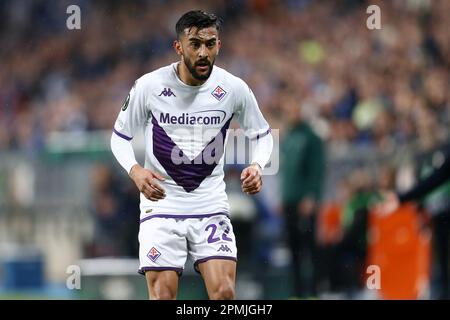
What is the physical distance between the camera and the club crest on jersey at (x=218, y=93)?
291 inches

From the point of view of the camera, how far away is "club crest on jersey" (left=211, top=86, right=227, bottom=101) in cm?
740

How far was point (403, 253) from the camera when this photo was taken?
38.6 ft

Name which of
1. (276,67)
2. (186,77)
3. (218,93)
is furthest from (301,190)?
(186,77)

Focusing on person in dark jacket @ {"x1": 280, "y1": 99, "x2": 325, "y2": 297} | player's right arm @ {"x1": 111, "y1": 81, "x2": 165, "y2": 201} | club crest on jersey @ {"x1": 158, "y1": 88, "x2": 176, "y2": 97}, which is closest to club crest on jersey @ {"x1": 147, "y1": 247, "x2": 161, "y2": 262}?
player's right arm @ {"x1": 111, "y1": 81, "x2": 165, "y2": 201}

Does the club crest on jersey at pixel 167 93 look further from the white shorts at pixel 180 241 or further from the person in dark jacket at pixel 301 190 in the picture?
the person in dark jacket at pixel 301 190

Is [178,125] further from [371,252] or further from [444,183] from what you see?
[371,252]

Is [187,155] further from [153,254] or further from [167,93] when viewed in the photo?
[153,254]

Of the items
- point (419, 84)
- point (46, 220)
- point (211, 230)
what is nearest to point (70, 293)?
point (46, 220)

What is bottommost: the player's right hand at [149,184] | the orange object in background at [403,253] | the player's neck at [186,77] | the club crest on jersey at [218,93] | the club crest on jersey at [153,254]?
the orange object in background at [403,253]

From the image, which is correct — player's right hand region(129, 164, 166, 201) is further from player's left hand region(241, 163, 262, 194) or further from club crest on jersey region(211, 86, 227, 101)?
club crest on jersey region(211, 86, 227, 101)

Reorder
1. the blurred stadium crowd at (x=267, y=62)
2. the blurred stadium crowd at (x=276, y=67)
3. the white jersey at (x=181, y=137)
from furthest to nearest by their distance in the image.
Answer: the blurred stadium crowd at (x=267, y=62)
the blurred stadium crowd at (x=276, y=67)
the white jersey at (x=181, y=137)

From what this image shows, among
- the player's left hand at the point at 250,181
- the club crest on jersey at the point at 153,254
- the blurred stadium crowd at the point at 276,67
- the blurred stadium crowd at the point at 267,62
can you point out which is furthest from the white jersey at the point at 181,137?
the blurred stadium crowd at the point at 267,62

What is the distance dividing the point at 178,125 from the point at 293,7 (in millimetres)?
9034

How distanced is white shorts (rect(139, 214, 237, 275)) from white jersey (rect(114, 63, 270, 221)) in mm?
51
